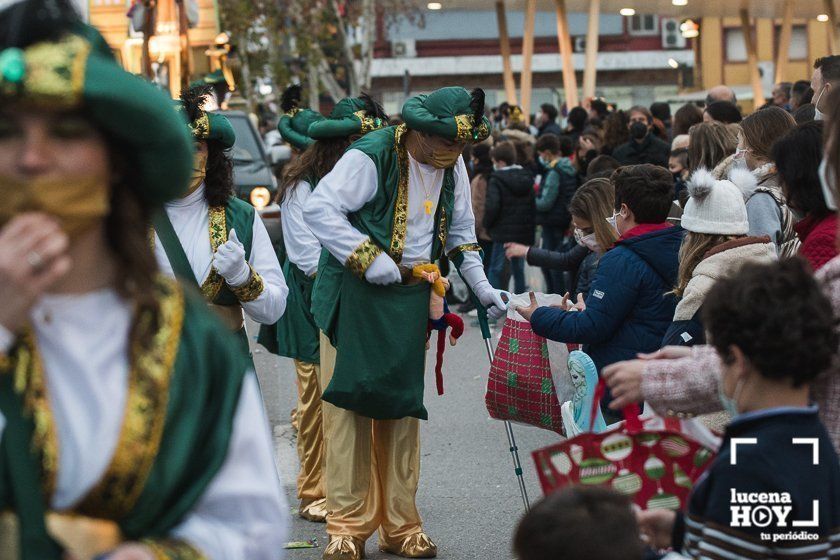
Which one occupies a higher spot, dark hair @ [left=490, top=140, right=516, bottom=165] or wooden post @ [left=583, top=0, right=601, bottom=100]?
wooden post @ [left=583, top=0, right=601, bottom=100]

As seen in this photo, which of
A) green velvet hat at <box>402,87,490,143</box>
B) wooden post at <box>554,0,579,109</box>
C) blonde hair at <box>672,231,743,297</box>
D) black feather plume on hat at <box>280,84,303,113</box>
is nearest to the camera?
blonde hair at <box>672,231,743,297</box>

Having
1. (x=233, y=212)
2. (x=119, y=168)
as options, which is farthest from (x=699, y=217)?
(x=119, y=168)

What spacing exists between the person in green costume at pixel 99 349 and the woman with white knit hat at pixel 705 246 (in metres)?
3.15

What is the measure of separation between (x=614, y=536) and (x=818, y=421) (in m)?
0.61

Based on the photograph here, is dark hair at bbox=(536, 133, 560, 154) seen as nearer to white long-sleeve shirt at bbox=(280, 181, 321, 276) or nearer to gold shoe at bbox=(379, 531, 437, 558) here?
white long-sleeve shirt at bbox=(280, 181, 321, 276)

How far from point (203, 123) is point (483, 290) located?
1.59 metres

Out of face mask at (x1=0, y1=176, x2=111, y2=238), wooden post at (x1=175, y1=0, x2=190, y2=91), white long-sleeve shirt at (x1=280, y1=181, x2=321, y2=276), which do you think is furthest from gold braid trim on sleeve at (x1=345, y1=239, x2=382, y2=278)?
wooden post at (x1=175, y1=0, x2=190, y2=91)

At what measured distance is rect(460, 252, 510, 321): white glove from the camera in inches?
251

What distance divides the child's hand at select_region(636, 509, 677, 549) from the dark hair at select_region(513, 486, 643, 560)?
1.19 feet

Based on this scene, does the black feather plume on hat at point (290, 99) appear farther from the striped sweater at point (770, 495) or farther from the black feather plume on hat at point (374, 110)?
the striped sweater at point (770, 495)

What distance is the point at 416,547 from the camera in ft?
20.4

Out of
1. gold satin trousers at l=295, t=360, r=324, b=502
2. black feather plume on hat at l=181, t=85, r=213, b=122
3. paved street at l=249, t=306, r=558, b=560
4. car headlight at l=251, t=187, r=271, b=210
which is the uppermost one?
black feather plume on hat at l=181, t=85, r=213, b=122

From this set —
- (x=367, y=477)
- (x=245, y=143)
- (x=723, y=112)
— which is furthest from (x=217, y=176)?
(x=245, y=143)

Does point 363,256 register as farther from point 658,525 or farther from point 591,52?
point 591,52
